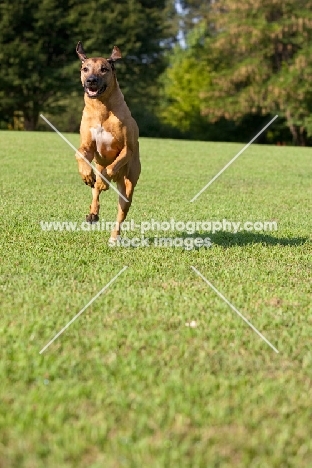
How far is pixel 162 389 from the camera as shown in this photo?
311 centimetres

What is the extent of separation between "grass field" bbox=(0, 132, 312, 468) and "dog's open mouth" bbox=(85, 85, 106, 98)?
5.31ft

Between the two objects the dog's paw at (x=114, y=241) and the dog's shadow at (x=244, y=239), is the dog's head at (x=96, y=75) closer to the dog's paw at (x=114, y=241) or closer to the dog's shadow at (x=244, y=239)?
the dog's paw at (x=114, y=241)

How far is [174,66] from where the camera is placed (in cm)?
5375

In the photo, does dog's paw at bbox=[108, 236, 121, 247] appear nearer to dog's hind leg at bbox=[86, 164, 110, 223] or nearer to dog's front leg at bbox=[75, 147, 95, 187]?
dog's hind leg at bbox=[86, 164, 110, 223]

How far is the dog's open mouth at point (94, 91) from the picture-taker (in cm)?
615

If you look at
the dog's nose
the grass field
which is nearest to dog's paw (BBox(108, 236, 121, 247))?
the grass field

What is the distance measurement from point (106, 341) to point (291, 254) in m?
3.71

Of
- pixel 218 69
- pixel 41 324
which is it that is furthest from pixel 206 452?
pixel 218 69

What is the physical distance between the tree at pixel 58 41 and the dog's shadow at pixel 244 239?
36935 millimetres

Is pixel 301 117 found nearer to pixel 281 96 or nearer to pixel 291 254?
pixel 281 96

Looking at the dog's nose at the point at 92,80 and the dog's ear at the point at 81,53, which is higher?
the dog's ear at the point at 81,53

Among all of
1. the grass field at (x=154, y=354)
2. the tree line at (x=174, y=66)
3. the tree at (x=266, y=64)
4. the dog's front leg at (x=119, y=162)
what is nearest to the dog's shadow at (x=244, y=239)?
the grass field at (x=154, y=354)

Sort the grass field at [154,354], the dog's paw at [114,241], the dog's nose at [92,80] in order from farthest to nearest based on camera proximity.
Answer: the dog's paw at [114,241] → the dog's nose at [92,80] → the grass field at [154,354]

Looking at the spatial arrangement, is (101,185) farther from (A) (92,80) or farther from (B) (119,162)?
(A) (92,80)
